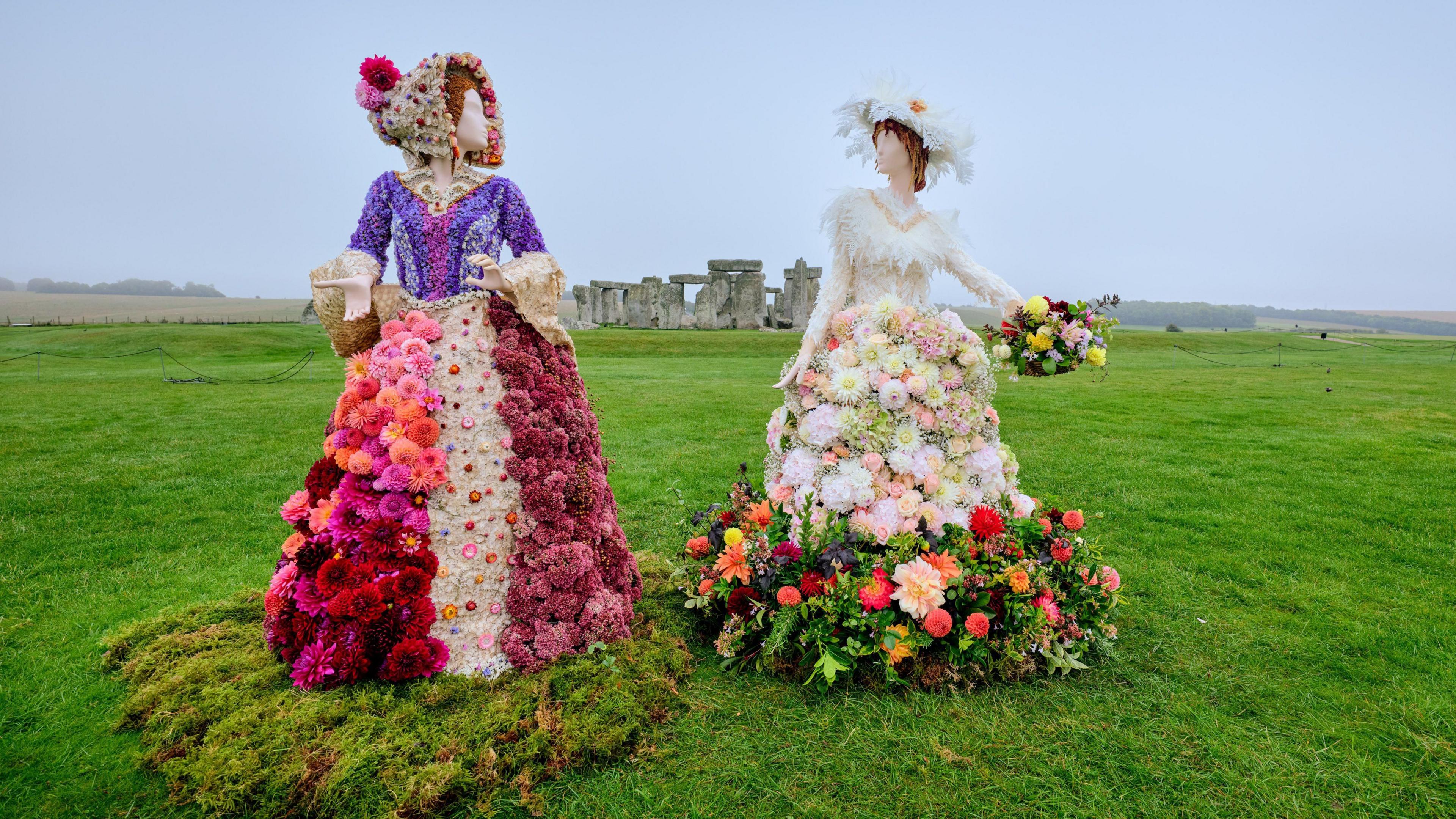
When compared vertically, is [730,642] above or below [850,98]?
below

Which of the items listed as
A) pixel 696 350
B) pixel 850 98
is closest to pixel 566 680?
pixel 850 98

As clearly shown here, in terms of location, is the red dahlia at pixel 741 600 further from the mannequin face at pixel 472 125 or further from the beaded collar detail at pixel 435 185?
the mannequin face at pixel 472 125

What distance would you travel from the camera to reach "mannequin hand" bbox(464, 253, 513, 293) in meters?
3.15

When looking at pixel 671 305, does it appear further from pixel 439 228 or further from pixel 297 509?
pixel 297 509

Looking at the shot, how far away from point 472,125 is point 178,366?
20.6m

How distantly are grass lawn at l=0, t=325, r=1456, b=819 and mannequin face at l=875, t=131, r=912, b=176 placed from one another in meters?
2.44

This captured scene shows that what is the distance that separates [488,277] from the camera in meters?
3.23

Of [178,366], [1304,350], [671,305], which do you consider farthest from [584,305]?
[1304,350]

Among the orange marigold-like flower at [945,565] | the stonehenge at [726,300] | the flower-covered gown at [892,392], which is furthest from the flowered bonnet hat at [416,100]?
the stonehenge at [726,300]

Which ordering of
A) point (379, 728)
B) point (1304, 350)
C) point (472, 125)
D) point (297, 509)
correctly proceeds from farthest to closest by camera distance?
point (1304, 350)
point (472, 125)
point (297, 509)
point (379, 728)

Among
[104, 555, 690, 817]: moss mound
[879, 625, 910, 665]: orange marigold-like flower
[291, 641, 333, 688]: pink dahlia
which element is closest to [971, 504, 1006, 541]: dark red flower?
[879, 625, 910, 665]: orange marigold-like flower

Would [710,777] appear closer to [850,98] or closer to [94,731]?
[94,731]

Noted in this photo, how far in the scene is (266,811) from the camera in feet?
7.96

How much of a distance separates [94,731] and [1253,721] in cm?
496
